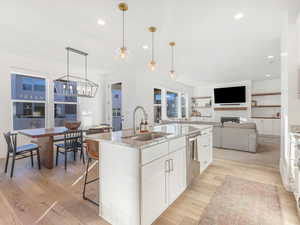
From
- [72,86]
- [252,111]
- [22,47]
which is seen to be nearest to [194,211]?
[72,86]

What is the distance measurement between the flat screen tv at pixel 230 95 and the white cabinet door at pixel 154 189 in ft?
23.3

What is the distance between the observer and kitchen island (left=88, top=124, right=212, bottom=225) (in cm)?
140

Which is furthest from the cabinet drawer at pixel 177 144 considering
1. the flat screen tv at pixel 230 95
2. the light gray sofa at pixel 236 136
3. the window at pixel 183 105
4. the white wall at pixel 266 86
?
the white wall at pixel 266 86

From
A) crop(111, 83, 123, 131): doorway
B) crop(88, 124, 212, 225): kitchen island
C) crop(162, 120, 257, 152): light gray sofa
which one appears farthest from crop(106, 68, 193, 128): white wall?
crop(88, 124, 212, 225): kitchen island

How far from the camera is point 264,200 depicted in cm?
203

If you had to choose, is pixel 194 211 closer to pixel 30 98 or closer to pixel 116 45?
pixel 116 45

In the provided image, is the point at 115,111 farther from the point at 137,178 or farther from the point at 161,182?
the point at 137,178

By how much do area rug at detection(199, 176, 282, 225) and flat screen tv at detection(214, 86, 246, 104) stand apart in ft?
19.2

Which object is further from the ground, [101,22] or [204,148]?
[101,22]

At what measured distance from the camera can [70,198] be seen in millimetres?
2094

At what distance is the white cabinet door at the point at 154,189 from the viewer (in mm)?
1440

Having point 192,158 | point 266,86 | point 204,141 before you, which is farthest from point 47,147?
point 266,86

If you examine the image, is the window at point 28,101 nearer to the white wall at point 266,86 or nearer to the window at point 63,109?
the window at point 63,109

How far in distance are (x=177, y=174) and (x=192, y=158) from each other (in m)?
0.45
